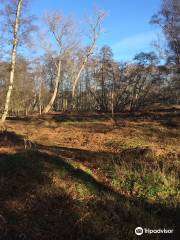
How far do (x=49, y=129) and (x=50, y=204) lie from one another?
44.9 ft

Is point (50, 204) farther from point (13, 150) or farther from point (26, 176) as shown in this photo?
point (13, 150)

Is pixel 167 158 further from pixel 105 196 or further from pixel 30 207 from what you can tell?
pixel 30 207

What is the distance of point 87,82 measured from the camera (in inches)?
2370

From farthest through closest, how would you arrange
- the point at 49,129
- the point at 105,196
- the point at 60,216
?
the point at 49,129
the point at 105,196
the point at 60,216

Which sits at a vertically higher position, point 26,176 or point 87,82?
point 87,82

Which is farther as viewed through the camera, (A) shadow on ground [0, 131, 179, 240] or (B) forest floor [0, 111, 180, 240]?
(B) forest floor [0, 111, 180, 240]

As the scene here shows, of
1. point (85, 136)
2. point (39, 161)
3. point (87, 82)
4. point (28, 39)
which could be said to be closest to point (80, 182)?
point (39, 161)

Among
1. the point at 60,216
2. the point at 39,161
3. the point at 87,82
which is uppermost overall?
the point at 87,82

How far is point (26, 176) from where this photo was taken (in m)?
8.72

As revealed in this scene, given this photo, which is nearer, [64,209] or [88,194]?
[64,209]

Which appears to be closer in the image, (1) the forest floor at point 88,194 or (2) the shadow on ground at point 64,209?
(2) the shadow on ground at point 64,209

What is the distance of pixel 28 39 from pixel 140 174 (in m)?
17.5

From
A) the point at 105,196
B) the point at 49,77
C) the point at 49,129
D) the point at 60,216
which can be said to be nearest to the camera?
the point at 60,216

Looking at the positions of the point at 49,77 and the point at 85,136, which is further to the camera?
the point at 49,77
